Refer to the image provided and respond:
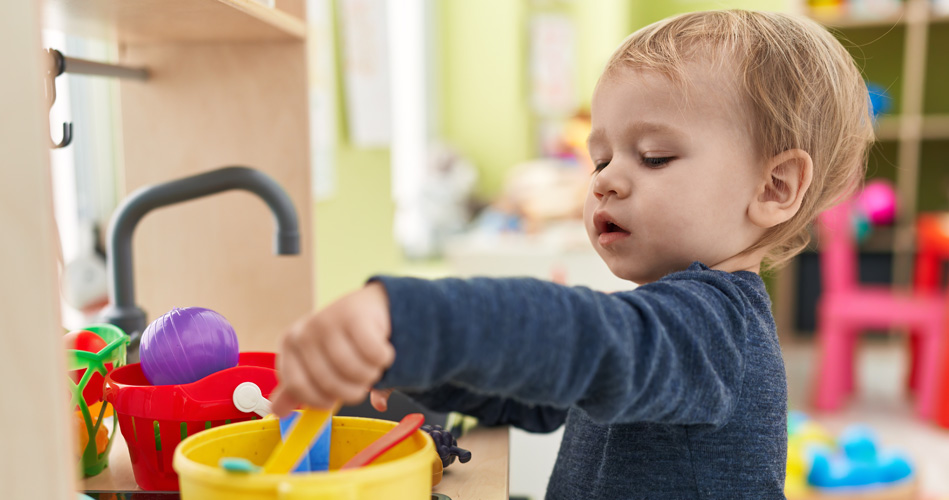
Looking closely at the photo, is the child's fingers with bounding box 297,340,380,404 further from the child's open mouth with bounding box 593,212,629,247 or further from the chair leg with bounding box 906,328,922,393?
the chair leg with bounding box 906,328,922,393

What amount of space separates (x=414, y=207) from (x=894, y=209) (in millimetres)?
2186

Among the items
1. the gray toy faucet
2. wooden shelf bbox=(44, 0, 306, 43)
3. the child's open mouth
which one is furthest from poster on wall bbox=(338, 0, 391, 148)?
the child's open mouth

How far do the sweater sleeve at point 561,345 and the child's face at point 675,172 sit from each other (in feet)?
0.40

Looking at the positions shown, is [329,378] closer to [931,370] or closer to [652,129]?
[652,129]

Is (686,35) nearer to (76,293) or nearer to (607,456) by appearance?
(607,456)

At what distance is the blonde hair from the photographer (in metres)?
0.63

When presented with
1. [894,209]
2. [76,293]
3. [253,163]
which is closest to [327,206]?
[76,293]

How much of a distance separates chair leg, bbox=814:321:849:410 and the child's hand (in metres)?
2.83

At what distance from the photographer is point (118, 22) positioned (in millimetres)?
796

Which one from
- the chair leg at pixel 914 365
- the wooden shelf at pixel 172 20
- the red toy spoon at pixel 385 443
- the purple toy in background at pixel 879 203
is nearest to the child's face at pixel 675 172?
the red toy spoon at pixel 385 443

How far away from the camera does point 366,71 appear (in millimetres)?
2293

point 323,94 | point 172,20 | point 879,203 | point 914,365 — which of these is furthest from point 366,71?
point 879,203

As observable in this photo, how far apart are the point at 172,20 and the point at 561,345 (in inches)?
22.4

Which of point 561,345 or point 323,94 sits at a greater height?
point 323,94
